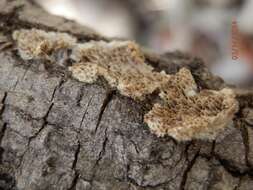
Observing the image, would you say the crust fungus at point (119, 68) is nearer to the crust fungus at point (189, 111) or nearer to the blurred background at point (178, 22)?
the crust fungus at point (189, 111)

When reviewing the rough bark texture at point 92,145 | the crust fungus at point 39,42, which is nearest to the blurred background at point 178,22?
the crust fungus at point 39,42

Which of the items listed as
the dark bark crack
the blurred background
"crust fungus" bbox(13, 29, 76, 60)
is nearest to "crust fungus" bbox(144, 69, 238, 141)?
the dark bark crack

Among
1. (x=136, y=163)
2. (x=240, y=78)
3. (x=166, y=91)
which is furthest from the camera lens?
(x=240, y=78)

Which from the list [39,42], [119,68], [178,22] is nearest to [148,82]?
[119,68]

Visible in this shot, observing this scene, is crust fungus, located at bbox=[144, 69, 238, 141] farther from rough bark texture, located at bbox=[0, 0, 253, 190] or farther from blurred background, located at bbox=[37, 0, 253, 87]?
blurred background, located at bbox=[37, 0, 253, 87]

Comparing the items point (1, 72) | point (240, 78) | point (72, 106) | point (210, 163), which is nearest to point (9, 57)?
point (1, 72)

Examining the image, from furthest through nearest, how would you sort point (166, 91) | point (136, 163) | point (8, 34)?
point (8, 34)
point (166, 91)
point (136, 163)

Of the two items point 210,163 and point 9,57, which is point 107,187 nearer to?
point 210,163
